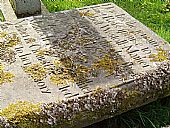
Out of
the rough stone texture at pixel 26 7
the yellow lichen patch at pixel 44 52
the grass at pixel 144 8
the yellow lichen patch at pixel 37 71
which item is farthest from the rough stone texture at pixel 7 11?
the yellow lichen patch at pixel 37 71

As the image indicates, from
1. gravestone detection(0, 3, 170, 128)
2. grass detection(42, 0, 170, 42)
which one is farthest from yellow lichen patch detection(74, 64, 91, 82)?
grass detection(42, 0, 170, 42)

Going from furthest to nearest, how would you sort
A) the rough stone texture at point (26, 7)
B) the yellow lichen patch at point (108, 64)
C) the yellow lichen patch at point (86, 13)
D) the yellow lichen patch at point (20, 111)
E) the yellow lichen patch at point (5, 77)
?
the rough stone texture at point (26, 7), the yellow lichen patch at point (86, 13), the yellow lichen patch at point (108, 64), the yellow lichen patch at point (5, 77), the yellow lichen patch at point (20, 111)

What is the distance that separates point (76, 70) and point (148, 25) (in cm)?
181

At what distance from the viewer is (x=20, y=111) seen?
80.7 inches

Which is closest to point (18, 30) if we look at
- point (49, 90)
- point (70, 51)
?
point (70, 51)

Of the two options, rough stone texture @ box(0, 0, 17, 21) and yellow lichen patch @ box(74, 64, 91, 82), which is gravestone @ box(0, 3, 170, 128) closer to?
yellow lichen patch @ box(74, 64, 91, 82)

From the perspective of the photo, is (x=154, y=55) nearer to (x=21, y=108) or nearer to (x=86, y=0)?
(x=21, y=108)

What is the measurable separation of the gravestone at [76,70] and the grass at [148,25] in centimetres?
16

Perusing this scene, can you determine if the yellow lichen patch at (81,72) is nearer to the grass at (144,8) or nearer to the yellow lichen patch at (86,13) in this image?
the yellow lichen patch at (86,13)

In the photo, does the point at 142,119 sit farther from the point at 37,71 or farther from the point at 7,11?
the point at 7,11

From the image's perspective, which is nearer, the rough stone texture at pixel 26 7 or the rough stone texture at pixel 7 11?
the rough stone texture at pixel 26 7

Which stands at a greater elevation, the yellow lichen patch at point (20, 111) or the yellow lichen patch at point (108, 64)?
the yellow lichen patch at point (108, 64)

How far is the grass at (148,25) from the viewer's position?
8.10ft

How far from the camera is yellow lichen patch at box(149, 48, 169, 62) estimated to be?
2.50m
